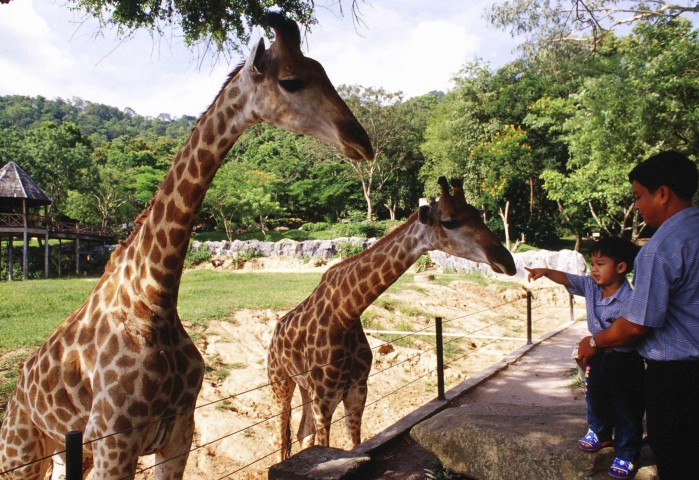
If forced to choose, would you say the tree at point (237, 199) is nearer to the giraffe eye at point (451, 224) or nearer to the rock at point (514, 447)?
the giraffe eye at point (451, 224)

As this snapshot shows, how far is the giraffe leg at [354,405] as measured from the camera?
4.15m

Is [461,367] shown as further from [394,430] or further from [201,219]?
[201,219]

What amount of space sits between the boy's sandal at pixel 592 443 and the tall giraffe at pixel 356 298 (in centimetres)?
127

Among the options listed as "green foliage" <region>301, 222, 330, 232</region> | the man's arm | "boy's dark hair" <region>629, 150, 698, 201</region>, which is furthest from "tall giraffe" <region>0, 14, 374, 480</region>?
"green foliage" <region>301, 222, 330, 232</region>

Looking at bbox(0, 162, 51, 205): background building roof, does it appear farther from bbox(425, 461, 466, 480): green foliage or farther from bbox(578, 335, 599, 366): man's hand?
bbox(578, 335, 599, 366): man's hand

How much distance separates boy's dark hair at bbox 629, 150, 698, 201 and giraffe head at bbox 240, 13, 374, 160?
1.27 metres

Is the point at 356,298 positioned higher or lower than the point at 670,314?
lower

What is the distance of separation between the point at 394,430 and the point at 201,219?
1268 inches

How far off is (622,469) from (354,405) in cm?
211

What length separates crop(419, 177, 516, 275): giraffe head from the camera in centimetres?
377

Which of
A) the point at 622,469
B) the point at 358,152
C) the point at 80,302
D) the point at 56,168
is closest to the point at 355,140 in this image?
the point at 358,152

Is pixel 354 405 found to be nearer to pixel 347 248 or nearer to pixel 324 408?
pixel 324 408

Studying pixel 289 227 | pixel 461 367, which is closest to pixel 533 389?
pixel 461 367

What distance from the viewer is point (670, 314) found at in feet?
6.95
